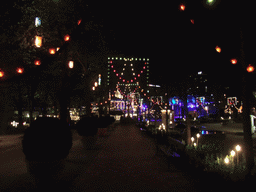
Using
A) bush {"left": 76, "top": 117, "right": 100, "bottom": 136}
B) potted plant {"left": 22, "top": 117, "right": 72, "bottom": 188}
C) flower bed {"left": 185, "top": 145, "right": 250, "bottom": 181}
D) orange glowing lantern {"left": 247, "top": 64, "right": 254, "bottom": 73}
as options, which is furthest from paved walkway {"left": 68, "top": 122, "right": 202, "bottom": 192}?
orange glowing lantern {"left": 247, "top": 64, "right": 254, "bottom": 73}

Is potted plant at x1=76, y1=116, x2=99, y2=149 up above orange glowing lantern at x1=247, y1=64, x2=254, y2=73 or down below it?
below

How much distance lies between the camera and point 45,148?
5180 millimetres

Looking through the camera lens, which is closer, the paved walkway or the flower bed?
the flower bed

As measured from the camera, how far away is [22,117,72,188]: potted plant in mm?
5168

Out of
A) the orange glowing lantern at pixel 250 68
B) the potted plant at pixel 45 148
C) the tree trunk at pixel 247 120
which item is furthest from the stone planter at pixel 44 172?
the orange glowing lantern at pixel 250 68

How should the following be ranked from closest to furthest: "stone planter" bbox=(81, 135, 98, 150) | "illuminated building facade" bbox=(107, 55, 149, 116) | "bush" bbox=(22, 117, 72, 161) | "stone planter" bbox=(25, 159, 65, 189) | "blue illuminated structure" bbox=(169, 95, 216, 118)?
"bush" bbox=(22, 117, 72, 161), "stone planter" bbox=(25, 159, 65, 189), "stone planter" bbox=(81, 135, 98, 150), "blue illuminated structure" bbox=(169, 95, 216, 118), "illuminated building facade" bbox=(107, 55, 149, 116)

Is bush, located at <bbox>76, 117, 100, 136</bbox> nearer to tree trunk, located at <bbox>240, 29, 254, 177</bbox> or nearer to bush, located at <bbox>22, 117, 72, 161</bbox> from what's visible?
bush, located at <bbox>22, 117, 72, 161</bbox>

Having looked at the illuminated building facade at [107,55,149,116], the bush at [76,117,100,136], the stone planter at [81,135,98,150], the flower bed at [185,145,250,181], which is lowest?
the stone planter at [81,135,98,150]

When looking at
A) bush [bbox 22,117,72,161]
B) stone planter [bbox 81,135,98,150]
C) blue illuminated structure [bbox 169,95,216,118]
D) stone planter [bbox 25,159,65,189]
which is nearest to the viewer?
bush [bbox 22,117,72,161]

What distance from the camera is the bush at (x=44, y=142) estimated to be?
516 cm

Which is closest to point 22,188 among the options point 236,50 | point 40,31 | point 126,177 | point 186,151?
point 126,177

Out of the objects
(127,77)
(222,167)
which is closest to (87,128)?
(222,167)

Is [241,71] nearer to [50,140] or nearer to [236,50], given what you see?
[236,50]

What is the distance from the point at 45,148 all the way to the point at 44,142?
14 centimetres
